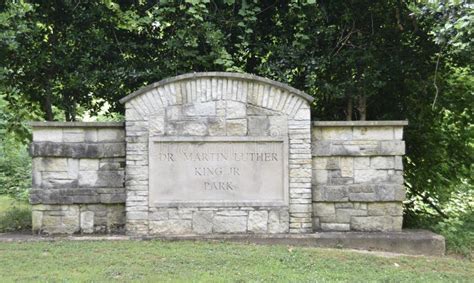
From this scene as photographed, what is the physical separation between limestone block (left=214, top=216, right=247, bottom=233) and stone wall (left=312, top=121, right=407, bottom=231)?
97cm

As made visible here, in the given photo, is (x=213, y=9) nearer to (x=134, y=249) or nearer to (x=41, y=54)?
(x=41, y=54)

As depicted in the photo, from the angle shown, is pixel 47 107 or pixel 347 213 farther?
pixel 47 107

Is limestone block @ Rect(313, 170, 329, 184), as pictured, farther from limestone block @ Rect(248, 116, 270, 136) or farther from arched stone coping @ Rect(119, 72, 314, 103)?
arched stone coping @ Rect(119, 72, 314, 103)

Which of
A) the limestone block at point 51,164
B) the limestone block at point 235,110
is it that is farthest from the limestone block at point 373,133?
the limestone block at point 51,164

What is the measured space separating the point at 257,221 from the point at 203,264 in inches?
53.6

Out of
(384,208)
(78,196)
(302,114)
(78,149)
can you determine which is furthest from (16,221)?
(384,208)

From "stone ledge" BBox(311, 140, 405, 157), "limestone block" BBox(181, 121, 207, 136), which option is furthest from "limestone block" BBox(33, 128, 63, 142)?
"stone ledge" BBox(311, 140, 405, 157)

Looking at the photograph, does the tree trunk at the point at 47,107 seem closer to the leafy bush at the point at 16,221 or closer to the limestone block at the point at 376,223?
the leafy bush at the point at 16,221

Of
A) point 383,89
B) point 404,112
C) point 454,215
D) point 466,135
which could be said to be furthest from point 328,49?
point 454,215

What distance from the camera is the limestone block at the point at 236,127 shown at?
6188 mm

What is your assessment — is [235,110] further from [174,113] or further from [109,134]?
[109,134]

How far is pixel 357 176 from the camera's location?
6.34 metres

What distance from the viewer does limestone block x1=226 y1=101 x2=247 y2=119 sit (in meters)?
6.18

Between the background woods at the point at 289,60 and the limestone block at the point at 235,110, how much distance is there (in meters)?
1.18
